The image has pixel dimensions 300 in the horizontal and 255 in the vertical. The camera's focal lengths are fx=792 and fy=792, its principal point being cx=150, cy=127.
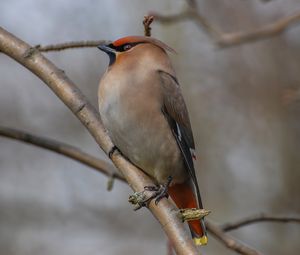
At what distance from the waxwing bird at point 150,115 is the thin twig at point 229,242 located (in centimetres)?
5

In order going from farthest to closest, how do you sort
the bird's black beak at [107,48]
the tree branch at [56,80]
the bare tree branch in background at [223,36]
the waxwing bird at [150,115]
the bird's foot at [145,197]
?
the bare tree branch in background at [223,36] → the bird's black beak at [107,48] → the waxwing bird at [150,115] → the tree branch at [56,80] → the bird's foot at [145,197]

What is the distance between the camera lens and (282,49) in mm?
8422

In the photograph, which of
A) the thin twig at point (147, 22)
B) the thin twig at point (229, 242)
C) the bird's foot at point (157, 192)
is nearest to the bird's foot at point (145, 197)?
the bird's foot at point (157, 192)

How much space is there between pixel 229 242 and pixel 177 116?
27.8 inches

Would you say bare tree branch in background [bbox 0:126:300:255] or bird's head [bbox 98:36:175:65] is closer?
bare tree branch in background [bbox 0:126:300:255]

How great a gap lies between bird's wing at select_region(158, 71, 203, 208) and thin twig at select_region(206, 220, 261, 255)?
0.13 metres

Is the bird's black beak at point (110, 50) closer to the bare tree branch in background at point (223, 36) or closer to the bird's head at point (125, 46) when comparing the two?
the bird's head at point (125, 46)

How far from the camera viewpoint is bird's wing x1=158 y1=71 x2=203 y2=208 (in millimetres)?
4039

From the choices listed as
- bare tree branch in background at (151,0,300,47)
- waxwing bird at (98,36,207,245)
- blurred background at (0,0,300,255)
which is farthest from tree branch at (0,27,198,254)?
blurred background at (0,0,300,255)

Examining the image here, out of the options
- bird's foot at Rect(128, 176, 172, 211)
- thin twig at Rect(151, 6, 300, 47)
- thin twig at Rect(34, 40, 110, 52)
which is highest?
thin twig at Rect(151, 6, 300, 47)

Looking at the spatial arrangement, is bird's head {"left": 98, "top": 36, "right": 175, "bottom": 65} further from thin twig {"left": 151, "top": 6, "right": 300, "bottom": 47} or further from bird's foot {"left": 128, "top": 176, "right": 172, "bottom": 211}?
bird's foot {"left": 128, "top": 176, "right": 172, "bottom": 211}

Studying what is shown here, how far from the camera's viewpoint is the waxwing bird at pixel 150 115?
3.85 meters

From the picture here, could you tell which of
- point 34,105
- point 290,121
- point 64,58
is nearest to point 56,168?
point 34,105

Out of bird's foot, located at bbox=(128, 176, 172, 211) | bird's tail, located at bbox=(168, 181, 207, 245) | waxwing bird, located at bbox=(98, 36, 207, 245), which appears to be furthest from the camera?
bird's tail, located at bbox=(168, 181, 207, 245)
